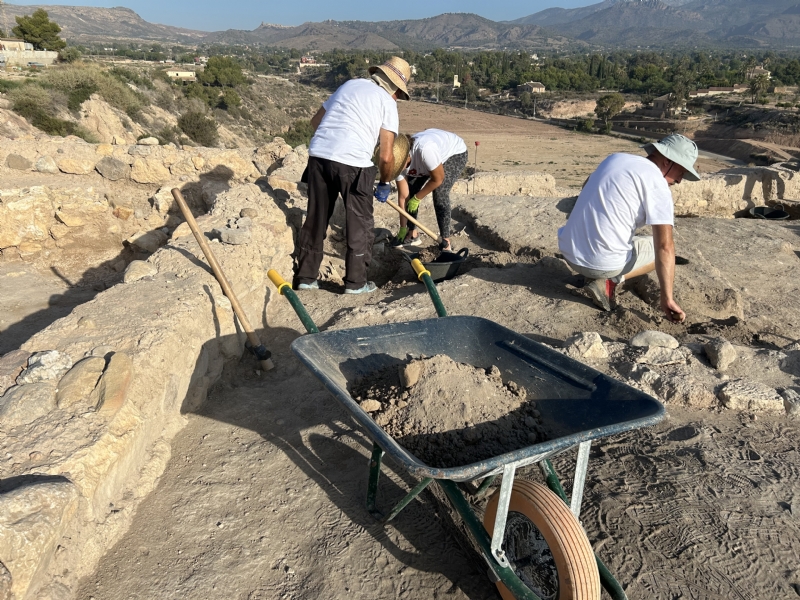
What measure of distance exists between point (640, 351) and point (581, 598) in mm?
1968

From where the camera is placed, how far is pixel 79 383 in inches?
92.1

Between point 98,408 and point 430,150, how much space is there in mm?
3708

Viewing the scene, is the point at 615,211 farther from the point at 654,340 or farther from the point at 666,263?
the point at 654,340

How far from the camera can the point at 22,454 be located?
77.5 inches

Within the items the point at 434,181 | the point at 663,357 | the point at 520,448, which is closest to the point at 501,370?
the point at 520,448

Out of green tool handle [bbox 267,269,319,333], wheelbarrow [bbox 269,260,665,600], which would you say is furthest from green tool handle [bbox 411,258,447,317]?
green tool handle [bbox 267,269,319,333]

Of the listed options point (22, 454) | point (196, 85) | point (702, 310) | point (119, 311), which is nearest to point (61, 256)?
point (119, 311)

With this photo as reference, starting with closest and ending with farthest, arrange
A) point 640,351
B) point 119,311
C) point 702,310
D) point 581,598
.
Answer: point 581,598 → point 119,311 → point 640,351 → point 702,310

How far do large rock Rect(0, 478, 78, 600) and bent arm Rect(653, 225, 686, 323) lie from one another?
3.17 meters

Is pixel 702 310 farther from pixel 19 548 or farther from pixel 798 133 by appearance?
pixel 798 133

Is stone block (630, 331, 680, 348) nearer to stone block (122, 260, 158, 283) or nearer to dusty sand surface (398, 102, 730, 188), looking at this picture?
stone block (122, 260, 158, 283)

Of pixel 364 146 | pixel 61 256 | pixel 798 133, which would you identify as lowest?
pixel 798 133

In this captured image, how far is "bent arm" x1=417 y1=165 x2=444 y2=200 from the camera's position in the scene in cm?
493

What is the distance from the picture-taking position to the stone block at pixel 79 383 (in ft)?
7.47
